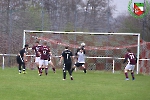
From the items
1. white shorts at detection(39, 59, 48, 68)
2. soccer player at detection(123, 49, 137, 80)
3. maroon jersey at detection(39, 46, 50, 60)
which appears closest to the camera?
soccer player at detection(123, 49, 137, 80)

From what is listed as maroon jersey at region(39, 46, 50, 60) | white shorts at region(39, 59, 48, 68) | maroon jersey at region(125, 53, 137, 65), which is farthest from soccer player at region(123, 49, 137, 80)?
white shorts at region(39, 59, 48, 68)

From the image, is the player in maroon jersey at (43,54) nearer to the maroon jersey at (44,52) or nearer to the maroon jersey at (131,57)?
the maroon jersey at (44,52)

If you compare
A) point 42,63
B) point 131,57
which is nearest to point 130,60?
point 131,57

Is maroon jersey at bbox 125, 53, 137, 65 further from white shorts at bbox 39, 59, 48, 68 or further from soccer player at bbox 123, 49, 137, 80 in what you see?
white shorts at bbox 39, 59, 48, 68

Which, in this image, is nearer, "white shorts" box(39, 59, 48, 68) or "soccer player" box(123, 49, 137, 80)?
"soccer player" box(123, 49, 137, 80)

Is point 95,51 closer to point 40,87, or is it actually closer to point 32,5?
point 32,5

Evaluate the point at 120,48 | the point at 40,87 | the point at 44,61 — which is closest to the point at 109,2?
the point at 120,48

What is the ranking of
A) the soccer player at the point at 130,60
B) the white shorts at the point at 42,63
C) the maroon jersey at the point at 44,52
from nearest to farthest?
1. the soccer player at the point at 130,60
2. the maroon jersey at the point at 44,52
3. the white shorts at the point at 42,63

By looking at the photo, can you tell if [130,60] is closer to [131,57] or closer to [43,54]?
[131,57]

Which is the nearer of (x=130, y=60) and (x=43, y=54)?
(x=130, y=60)

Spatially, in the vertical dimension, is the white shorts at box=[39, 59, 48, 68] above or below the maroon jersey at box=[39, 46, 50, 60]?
below

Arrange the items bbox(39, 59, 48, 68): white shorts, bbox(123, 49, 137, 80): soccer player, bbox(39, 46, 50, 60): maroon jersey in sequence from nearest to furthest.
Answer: bbox(123, 49, 137, 80): soccer player < bbox(39, 46, 50, 60): maroon jersey < bbox(39, 59, 48, 68): white shorts

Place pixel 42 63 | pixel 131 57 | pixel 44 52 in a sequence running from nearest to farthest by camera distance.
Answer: pixel 131 57 < pixel 44 52 < pixel 42 63

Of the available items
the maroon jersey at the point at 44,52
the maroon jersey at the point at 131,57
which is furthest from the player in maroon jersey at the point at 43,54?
the maroon jersey at the point at 131,57
